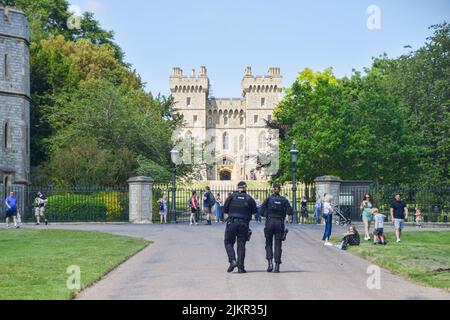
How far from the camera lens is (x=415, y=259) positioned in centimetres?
1852

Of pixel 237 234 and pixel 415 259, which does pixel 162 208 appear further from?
pixel 237 234

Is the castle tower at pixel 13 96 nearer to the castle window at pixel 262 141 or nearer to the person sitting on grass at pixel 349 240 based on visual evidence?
the person sitting on grass at pixel 349 240

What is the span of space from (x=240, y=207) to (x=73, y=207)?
22732 mm

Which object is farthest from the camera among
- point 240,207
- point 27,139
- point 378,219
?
point 27,139

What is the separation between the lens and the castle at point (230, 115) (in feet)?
396

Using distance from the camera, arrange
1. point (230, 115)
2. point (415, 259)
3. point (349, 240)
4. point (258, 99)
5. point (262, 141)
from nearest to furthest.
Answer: point (415, 259)
point (349, 240)
point (262, 141)
point (258, 99)
point (230, 115)

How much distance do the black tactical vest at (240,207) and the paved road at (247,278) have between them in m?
1.10

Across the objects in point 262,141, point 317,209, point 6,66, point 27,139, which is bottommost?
point 317,209

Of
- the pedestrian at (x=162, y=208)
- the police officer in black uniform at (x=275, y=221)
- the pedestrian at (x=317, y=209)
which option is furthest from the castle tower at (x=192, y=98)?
the police officer in black uniform at (x=275, y=221)

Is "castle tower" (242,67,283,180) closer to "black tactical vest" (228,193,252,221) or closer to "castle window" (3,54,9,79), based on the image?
"castle window" (3,54,9,79)

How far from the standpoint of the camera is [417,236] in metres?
27.2

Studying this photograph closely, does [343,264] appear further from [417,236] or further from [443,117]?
Answer: [443,117]

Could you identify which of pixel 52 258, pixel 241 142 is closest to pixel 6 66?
pixel 52 258
